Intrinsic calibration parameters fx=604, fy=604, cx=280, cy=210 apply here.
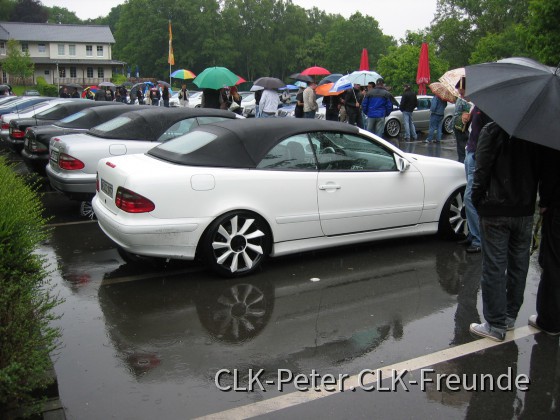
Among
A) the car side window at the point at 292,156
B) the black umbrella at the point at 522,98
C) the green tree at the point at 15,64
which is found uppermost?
the black umbrella at the point at 522,98

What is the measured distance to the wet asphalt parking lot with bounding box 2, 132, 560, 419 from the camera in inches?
145

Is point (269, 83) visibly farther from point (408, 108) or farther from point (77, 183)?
point (77, 183)

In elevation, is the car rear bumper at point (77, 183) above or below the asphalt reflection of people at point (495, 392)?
above

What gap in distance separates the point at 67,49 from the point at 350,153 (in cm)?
8963

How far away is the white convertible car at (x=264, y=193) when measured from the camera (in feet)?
18.4

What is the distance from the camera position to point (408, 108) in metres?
18.3

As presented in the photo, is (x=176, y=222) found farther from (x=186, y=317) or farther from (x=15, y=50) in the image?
(x=15, y=50)

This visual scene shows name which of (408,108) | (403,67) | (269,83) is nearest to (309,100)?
(269,83)

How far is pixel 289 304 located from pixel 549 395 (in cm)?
225

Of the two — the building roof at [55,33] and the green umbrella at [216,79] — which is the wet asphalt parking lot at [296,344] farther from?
the building roof at [55,33]

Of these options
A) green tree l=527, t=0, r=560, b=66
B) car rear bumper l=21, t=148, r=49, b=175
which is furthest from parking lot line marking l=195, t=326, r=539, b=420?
green tree l=527, t=0, r=560, b=66

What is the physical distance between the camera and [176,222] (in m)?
5.57

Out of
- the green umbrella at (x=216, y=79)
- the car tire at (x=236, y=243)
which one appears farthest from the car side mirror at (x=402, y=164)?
the green umbrella at (x=216, y=79)

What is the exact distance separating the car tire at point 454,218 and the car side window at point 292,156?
1.84 metres
